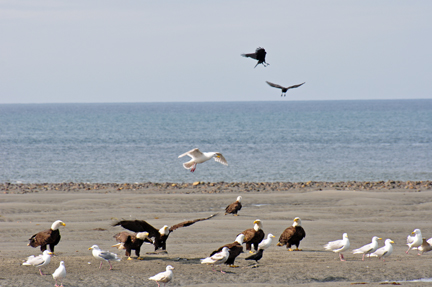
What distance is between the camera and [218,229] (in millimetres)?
14547

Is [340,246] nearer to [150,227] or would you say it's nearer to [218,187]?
[150,227]

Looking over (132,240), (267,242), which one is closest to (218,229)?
(267,242)

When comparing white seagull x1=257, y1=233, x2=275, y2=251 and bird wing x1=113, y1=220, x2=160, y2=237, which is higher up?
bird wing x1=113, y1=220, x2=160, y2=237

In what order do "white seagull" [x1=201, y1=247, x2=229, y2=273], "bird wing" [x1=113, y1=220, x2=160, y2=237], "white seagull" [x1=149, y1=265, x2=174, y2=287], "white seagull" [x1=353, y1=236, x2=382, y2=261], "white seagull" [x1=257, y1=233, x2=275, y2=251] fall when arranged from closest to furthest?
1. "white seagull" [x1=149, y1=265, x2=174, y2=287]
2. "white seagull" [x1=201, y1=247, x2=229, y2=273]
3. "bird wing" [x1=113, y1=220, x2=160, y2=237]
4. "white seagull" [x1=353, y1=236, x2=382, y2=261]
5. "white seagull" [x1=257, y1=233, x2=275, y2=251]

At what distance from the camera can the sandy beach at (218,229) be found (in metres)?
9.80

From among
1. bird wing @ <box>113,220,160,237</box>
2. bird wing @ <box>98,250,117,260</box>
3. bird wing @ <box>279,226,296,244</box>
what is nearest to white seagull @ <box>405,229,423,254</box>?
bird wing @ <box>279,226,296,244</box>

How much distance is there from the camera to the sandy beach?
386 inches

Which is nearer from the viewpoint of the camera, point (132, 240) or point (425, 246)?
point (132, 240)

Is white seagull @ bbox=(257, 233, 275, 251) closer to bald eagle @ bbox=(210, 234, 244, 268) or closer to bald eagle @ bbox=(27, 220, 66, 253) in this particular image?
bald eagle @ bbox=(210, 234, 244, 268)

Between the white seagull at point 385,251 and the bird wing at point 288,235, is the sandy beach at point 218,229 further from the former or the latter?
the bird wing at point 288,235

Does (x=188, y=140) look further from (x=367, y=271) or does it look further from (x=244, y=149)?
(x=367, y=271)

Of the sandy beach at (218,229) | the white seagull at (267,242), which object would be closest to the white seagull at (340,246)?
the sandy beach at (218,229)

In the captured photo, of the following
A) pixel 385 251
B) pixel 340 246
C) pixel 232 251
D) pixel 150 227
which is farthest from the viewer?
pixel 340 246

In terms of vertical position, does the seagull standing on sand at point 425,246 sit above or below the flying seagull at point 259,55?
below
